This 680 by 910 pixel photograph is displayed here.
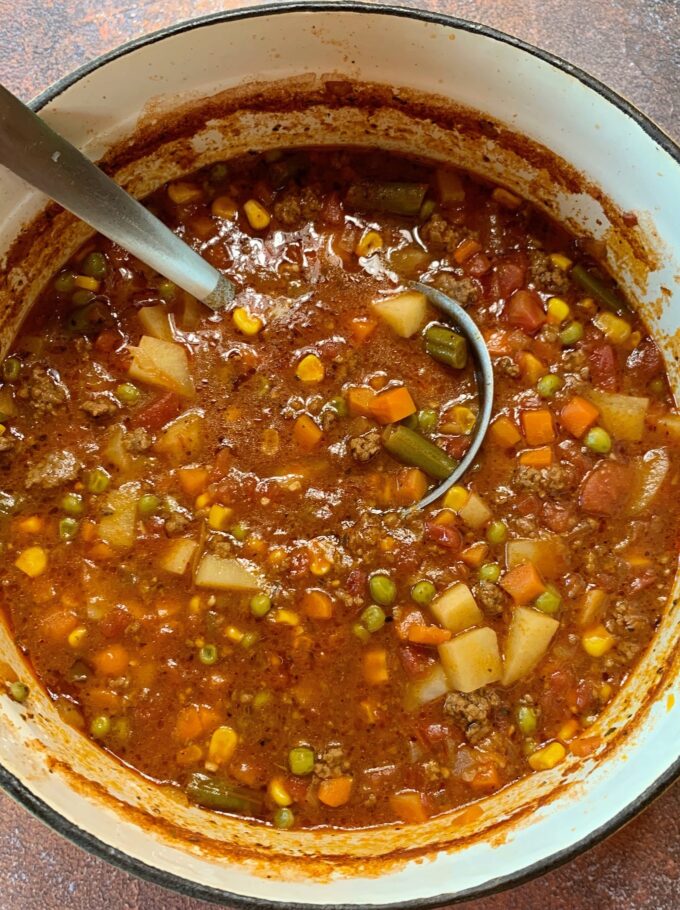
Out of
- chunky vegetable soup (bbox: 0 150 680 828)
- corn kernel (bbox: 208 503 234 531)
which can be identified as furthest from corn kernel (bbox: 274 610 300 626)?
corn kernel (bbox: 208 503 234 531)

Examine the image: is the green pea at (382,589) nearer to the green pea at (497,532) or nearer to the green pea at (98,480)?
the green pea at (497,532)

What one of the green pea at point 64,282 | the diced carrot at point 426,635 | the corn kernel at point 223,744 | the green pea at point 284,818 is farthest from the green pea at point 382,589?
the green pea at point 64,282

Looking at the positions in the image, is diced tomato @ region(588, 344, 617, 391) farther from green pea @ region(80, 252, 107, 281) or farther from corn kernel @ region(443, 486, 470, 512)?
green pea @ region(80, 252, 107, 281)

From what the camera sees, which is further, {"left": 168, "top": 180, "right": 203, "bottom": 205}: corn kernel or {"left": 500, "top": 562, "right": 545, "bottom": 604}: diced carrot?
{"left": 168, "top": 180, "right": 203, "bottom": 205}: corn kernel

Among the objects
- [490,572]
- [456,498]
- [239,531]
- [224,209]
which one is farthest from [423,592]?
[224,209]

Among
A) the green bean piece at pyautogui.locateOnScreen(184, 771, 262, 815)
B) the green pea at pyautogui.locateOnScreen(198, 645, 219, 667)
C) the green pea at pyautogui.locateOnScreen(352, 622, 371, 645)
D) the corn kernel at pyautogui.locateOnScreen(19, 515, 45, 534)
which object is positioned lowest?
the green bean piece at pyautogui.locateOnScreen(184, 771, 262, 815)

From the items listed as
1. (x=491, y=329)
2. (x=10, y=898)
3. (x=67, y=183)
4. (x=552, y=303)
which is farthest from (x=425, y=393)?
(x=10, y=898)

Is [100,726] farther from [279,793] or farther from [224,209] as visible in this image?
[224,209]
